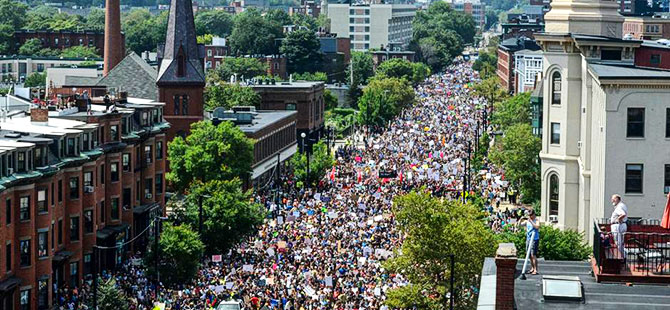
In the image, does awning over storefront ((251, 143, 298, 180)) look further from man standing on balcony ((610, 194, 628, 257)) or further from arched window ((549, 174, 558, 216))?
man standing on balcony ((610, 194, 628, 257))

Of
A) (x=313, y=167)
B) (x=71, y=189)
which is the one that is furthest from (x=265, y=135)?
(x=71, y=189)

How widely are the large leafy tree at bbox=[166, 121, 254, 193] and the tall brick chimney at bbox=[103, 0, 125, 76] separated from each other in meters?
34.6

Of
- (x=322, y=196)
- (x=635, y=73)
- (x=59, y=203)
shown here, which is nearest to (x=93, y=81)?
(x=322, y=196)

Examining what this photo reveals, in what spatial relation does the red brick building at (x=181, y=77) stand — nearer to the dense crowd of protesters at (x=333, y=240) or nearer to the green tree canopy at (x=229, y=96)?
the dense crowd of protesters at (x=333, y=240)

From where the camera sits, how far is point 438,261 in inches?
2301

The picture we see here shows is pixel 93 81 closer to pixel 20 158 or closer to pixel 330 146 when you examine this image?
pixel 330 146

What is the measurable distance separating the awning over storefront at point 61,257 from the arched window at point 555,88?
24879 millimetres

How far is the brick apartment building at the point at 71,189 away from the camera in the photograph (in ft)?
205

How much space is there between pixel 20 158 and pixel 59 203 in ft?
19.6

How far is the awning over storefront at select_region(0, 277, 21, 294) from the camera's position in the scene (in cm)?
5938

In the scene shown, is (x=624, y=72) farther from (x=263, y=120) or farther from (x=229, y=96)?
(x=229, y=96)

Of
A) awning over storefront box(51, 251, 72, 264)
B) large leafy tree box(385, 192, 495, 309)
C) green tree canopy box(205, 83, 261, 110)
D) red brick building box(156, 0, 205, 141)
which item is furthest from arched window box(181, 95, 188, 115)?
large leafy tree box(385, 192, 495, 309)

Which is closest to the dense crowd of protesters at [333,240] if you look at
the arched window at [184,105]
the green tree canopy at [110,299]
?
the green tree canopy at [110,299]

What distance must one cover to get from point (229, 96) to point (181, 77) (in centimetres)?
3907
